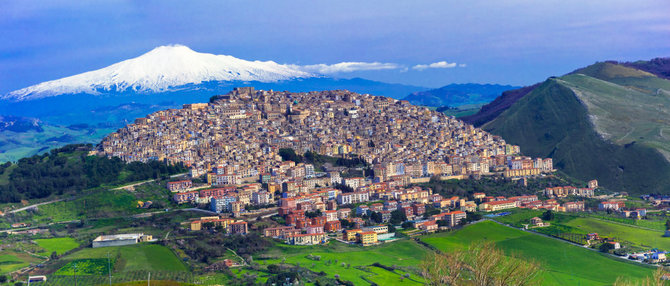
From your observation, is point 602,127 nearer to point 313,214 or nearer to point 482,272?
point 313,214

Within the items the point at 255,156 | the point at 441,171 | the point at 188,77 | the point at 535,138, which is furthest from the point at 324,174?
the point at 188,77

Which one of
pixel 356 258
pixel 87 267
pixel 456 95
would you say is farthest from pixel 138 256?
pixel 456 95

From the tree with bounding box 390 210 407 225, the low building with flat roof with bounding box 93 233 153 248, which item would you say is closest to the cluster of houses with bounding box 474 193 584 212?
the tree with bounding box 390 210 407 225

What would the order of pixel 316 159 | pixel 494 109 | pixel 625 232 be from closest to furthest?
pixel 625 232, pixel 316 159, pixel 494 109

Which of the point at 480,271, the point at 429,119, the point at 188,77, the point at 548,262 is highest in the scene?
the point at 188,77

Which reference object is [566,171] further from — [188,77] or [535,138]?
[188,77]

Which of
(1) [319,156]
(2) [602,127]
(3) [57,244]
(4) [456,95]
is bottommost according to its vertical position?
(3) [57,244]

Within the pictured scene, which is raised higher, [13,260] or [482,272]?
[482,272]

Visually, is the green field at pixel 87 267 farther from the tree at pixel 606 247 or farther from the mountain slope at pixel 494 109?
the mountain slope at pixel 494 109
